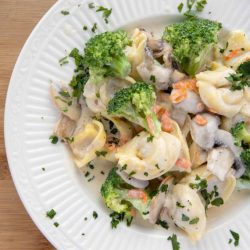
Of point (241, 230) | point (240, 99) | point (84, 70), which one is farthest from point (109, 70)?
point (241, 230)

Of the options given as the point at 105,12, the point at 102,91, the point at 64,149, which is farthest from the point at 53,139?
the point at 105,12

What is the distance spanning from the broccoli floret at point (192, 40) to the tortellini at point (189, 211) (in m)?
0.66

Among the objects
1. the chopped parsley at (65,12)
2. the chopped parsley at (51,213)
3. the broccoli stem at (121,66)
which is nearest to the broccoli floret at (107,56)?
the broccoli stem at (121,66)

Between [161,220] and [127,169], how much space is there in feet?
1.33

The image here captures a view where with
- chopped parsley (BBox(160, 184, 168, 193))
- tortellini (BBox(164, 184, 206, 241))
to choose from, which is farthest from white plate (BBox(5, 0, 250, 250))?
chopped parsley (BBox(160, 184, 168, 193))

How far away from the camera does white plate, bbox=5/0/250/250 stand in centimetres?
256

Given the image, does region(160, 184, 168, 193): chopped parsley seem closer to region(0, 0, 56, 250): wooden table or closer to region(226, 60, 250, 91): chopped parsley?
region(226, 60, 250, 91): chopped parsley

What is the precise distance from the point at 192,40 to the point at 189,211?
92 cm

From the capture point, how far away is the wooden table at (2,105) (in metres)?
2.93

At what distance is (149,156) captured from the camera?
244 cm

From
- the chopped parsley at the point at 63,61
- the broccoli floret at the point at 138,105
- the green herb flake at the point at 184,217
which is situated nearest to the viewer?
the broccoli floret at the point at 138,105

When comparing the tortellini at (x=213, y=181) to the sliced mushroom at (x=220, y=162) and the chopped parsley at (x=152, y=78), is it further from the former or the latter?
the chopped parsley at (x=152, y=78)

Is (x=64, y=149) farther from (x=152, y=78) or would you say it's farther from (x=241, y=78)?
(x=241, y=78)

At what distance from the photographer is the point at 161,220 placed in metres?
2.62
